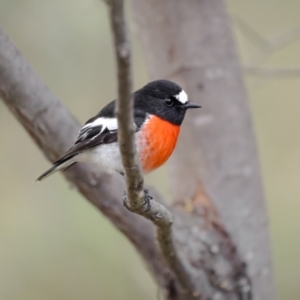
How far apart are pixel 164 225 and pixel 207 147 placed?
1.10 m

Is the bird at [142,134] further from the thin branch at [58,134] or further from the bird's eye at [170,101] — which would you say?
the thin branch at [58,134]

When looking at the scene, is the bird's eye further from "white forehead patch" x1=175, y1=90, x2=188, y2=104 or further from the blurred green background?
the blurred green background

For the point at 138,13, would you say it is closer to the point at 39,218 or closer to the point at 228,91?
the point at 228,91

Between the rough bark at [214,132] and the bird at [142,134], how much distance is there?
58cm

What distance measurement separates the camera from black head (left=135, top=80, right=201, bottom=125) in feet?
9.09

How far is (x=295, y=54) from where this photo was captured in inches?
245

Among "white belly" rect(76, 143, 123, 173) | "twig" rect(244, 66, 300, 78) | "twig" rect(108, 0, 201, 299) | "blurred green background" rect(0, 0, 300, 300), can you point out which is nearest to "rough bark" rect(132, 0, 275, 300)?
"twig" rect(244, 66, 300, 78)

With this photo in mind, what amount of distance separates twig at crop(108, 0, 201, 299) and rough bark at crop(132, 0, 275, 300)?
518 mm

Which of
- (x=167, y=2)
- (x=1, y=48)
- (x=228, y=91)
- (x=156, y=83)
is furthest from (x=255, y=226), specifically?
(x=1, y=48)

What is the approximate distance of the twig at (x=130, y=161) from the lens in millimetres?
1307

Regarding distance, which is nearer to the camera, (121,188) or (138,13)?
(121,188)

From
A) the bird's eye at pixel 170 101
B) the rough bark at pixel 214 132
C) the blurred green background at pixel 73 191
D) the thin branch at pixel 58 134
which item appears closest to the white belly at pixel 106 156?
the thin branch at pixel 58 134

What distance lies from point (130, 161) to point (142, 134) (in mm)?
827

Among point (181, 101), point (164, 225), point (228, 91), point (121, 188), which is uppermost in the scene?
point (228, 91)
